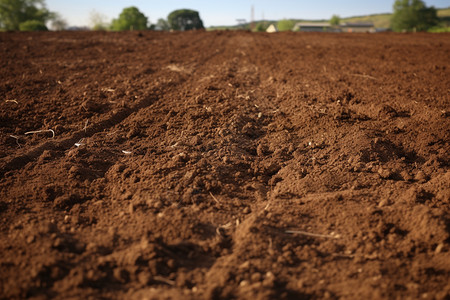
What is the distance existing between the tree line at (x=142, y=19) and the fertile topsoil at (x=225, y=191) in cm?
Answer: 2798

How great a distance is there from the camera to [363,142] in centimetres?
459

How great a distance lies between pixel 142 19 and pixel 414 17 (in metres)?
37.4

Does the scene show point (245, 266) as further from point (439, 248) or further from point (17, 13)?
point (17, 13)

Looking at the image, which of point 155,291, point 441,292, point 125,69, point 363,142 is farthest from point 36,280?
point 125,69

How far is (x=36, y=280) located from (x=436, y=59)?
1219cm

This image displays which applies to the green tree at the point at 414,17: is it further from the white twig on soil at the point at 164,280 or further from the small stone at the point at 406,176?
the white twig on soil at the point at 164,280

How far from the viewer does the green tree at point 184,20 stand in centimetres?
4525

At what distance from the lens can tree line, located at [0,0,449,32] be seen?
1459 inches

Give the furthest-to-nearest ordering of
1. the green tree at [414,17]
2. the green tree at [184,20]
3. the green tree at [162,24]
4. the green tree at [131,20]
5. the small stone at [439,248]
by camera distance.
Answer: the green tree at [162,24] → the green tree at [414,17] → the green tree at [184,20] → the green tree at [131,20] → the small stone at [439,248]

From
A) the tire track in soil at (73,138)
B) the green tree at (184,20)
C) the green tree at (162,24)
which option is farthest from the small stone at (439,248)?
the green tree at (162,24)

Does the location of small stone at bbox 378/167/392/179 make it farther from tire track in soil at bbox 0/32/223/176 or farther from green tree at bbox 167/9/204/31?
green tree at bbox 167/9/204/31

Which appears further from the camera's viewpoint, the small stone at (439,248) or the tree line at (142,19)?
the tree line at (142,19)

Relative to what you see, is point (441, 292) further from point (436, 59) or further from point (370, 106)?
point (436, 59)

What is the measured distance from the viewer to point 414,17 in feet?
157
